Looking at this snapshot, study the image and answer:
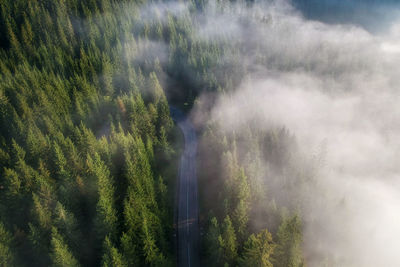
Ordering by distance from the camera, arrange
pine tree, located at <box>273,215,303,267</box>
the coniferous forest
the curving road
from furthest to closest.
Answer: the curving road, the coniferous forest, pine tree, located at <box>273,215,303,267</box>

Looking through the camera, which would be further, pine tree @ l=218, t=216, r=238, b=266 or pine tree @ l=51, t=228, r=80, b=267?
pine tree @ l=218, t=216, r=238, b=266

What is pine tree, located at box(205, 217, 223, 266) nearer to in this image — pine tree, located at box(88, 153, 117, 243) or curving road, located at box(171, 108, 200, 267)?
curving road, located at box(171, 108, 200, 267)

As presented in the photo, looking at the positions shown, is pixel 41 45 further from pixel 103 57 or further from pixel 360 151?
pixel 360 151

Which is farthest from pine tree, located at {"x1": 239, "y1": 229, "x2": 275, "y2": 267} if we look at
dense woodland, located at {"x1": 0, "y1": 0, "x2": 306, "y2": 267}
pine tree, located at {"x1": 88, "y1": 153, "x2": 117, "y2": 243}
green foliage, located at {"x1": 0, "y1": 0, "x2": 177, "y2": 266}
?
pine tree, located at {"x1": 88, "y1": 153, "x2": 117, "y2": 243}

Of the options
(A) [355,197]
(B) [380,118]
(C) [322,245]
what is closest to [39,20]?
(C) [322,245]

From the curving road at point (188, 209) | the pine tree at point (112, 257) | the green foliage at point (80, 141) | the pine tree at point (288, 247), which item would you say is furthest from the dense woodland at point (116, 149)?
the curving road at point (188, 209)

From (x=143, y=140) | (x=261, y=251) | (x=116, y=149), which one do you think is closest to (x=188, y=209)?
(x=116, y=149)
